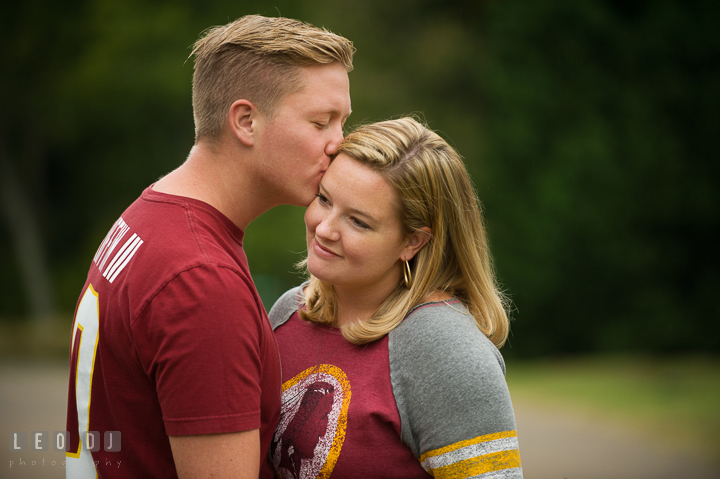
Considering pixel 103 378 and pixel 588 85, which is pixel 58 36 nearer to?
pixel 588 85

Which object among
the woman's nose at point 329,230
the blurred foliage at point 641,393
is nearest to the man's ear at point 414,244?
the woman's nose at point 329,230

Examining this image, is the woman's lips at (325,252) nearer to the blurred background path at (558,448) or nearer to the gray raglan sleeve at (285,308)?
the gray raglan sleeve at (285,308)

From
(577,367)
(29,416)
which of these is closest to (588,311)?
(577,367)

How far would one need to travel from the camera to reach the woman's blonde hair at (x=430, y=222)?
229 cm

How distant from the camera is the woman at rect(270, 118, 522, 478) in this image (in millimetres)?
2057

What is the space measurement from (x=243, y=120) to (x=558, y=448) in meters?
5.70

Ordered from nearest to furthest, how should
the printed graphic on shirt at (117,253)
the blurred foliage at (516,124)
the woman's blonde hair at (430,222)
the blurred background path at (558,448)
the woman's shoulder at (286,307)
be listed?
the printed graphic on shirt at (117,253), the woman's blonde hair at (430,222), the woman's shoulder at (286,307), the blurred background path at (558,448), the blurred foliage at (516,124)

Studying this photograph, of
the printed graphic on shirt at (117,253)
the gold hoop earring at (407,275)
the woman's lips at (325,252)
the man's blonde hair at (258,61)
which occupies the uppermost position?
the man's blonde hair at (258,61)

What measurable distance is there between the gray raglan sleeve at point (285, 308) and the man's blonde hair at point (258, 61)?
2.91 ft

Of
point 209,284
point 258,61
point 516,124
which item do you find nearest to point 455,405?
point 209,284

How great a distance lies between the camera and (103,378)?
1895 mm

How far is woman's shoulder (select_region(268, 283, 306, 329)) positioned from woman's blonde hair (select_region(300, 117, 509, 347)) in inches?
8.6

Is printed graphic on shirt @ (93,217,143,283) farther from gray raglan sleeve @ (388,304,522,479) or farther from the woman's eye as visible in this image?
gray raglan sleeve @ (388,304,522,479)

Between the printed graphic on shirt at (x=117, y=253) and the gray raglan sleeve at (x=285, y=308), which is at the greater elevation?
the printed graphic on shirt at (x=117, y=253)
